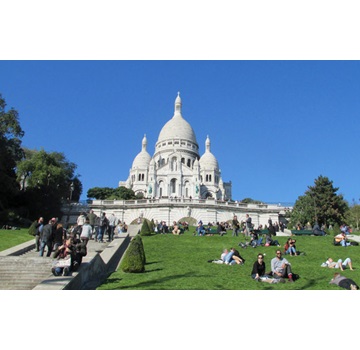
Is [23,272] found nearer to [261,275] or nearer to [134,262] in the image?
[134,262]

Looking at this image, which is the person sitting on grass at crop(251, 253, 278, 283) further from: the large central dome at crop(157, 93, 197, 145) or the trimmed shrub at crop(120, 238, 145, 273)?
the large central dome at crop(157, 93, 197, 145)

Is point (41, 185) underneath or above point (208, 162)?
underneath

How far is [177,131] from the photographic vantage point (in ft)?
306

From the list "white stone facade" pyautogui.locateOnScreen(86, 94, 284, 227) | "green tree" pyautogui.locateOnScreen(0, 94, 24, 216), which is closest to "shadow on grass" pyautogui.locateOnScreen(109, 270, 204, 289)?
"green tree" pyautogui.locateOnScreen(0, 94, 24, 216)

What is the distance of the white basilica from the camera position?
76562 millimetres

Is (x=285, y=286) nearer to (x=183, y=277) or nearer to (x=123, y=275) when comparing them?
(x=183, y=277)

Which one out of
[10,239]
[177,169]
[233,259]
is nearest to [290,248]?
[233,259]

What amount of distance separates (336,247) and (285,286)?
33.4ft

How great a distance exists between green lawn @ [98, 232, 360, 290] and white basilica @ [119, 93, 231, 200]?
55537 millimetres

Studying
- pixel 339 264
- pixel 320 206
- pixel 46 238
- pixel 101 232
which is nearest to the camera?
pixel 46 238

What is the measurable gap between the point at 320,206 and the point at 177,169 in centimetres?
3828

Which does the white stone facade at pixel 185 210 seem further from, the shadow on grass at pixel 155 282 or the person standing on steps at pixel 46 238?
the shadow on grass at pixel 155 282

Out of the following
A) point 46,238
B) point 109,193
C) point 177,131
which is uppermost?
point 177,131

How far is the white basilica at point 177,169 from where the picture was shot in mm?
76562
